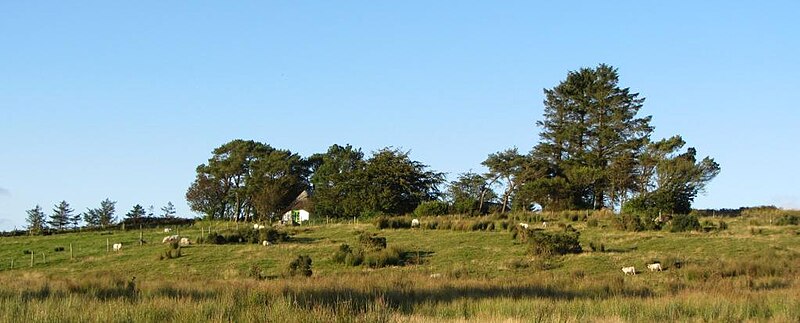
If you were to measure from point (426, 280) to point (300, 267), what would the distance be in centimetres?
913

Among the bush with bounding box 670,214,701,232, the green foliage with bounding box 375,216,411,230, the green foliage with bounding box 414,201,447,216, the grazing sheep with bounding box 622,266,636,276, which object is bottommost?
the grazing sheep with bounding box 622,266,636,276

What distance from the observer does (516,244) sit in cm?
3797

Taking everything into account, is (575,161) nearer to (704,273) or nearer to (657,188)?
(657,188)

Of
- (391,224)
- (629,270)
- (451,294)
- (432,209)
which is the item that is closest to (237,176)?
(432,209)

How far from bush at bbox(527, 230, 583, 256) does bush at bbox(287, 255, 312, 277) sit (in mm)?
9084

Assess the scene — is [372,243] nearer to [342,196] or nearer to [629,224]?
[629,224]

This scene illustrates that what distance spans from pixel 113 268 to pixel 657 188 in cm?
4138

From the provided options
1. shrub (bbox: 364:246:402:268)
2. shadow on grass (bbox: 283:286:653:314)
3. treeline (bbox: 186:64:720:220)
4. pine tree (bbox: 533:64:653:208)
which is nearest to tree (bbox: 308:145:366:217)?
treeline (bbox: 186:64:720:220)

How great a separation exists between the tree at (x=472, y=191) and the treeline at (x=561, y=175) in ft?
0.30

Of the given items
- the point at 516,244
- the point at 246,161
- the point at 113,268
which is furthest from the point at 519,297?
the point at 246,161

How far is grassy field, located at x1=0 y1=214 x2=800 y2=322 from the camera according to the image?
13.3m

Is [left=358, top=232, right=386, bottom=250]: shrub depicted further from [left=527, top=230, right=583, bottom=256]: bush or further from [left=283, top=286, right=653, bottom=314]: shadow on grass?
[left=283, top=286, right=653, bottom=314]: shadow on grass

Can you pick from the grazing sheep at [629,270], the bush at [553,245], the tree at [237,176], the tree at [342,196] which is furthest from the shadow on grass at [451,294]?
the tree at [237,176]

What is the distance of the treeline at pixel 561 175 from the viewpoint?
63.9 m
